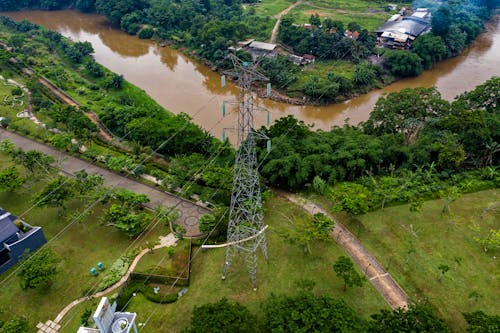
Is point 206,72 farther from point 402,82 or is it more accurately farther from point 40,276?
point 40,276

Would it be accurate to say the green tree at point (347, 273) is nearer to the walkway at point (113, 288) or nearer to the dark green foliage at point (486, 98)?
the walkway at point (113, 288)

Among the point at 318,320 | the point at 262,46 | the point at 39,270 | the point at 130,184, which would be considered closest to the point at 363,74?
the point at 262,46

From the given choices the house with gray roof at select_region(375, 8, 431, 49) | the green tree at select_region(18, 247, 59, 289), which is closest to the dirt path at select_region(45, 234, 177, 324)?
the green tree at select_region(18, 247, 59, 289)

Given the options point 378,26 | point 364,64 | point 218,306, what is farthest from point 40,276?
point 378,26

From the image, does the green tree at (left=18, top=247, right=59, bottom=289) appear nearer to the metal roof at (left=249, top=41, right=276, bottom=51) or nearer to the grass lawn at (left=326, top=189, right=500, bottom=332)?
the grass lawn at (left=326, top=189, right=500, bottom=332)

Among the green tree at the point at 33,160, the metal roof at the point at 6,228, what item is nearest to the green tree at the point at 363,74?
the green tree at the point at 33,160

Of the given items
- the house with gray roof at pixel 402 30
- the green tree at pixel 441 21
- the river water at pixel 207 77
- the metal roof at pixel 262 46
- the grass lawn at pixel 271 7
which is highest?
the green tree at pixel 441 21

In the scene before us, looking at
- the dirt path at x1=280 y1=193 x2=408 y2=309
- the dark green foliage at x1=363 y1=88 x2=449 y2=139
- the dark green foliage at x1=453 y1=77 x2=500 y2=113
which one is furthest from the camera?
the dark green foliage at x1=453 y1=77 x2=500 y2=113
